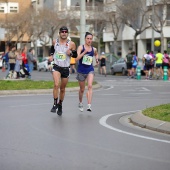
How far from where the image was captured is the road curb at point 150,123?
12.8 metres

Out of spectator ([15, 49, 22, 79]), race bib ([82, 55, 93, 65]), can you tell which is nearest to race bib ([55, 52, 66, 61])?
race bib ([82, 55, 93, 65])

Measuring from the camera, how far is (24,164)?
8.94 metres

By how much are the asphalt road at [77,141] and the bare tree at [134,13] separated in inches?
1711

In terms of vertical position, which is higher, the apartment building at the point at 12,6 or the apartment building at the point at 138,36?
the apartment building at the point at 12,6

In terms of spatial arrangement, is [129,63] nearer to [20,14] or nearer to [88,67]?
→ [88,67]

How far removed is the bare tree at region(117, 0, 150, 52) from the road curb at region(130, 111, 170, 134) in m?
45.8

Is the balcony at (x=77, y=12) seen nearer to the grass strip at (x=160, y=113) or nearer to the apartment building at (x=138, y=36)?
the apartment building at (x=138, y=36)

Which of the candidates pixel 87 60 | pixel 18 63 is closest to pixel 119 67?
pixel 18 63

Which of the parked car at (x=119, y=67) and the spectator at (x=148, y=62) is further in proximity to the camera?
the parked car at (x=119, y=67)

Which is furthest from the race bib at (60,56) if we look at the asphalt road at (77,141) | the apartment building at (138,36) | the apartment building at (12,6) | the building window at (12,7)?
the building window at (12,7)

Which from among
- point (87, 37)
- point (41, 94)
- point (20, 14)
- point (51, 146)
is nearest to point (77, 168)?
point (51, 146)

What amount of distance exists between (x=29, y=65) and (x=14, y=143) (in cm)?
2628

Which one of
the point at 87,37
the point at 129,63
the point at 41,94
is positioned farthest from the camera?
the point at 129,63

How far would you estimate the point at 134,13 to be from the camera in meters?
61.3
